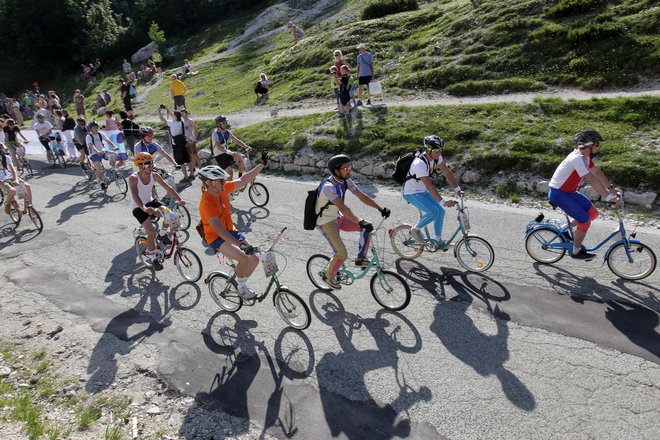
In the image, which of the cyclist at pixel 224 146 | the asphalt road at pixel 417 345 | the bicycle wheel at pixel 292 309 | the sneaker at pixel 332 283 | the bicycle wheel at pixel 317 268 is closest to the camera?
the asphalt road at pixel 417 345

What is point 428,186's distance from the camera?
25.8ft

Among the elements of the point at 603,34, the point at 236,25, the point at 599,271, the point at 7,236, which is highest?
the point at 236,25

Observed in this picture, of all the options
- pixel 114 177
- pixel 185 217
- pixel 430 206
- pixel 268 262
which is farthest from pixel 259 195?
pixel 268 262

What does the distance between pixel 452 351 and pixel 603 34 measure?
52.8 ft

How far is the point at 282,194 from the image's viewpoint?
13.5 meters

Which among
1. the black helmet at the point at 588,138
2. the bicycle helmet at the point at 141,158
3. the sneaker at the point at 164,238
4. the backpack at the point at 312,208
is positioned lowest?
the sneaker at the point at 164,238

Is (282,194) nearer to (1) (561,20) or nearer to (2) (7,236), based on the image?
(2) (7,236)

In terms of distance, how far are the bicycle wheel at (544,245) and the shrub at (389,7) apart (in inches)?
993

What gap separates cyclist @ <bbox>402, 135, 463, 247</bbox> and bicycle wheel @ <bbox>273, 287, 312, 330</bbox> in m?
2.93

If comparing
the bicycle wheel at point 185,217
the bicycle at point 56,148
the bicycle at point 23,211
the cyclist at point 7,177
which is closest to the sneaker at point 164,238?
the bicycle wheel at point 185,217

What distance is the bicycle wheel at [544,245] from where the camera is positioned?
7953mm

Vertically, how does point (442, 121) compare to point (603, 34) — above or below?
below

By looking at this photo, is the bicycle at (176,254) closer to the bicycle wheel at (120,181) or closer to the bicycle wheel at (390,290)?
the bicycle wheel at (390,290)

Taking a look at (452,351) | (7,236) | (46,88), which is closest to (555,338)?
(452,351)
